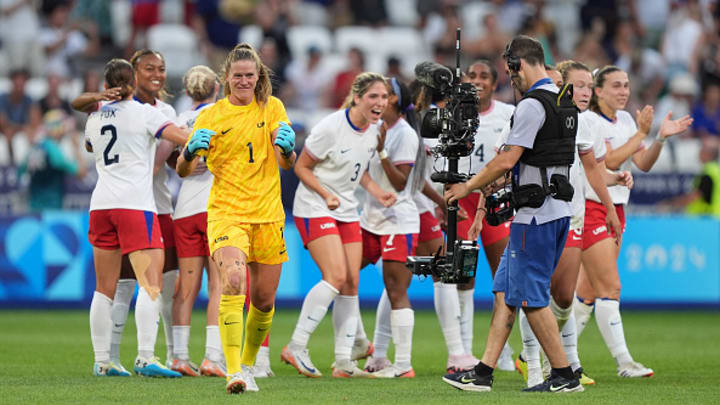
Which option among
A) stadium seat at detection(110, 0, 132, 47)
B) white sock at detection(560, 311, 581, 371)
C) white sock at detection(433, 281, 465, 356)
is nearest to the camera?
white sock at detection(560, 311, 581, 371)

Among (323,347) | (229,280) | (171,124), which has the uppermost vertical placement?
(171,124)

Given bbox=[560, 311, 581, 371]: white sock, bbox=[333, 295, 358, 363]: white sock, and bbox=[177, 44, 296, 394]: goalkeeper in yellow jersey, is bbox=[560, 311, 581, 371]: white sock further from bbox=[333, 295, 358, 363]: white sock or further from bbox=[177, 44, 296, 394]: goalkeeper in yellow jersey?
bbox=[177, 44, 296, 394]: goalkeeper in yellow jersey

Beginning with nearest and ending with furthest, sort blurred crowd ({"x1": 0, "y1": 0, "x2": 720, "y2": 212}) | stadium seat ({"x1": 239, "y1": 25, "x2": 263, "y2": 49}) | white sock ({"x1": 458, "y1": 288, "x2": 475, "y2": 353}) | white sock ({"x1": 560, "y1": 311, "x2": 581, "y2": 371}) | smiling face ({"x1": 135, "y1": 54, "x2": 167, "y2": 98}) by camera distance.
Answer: white sock ({"x1": 560, "y1": 311, "x2": 581, "y2": 371}), smiling face ({"x1": 135, "y1": 54, "x2": 167, "y2": 98}), white sock ({"x1": 458, "y1": 288, "x2": 475, "y2": 353}), blurred crowd ({"x1": 0, "y1": 0, "x2": 720, "y2": 212}), stadium seat ({"x1": 239, "y1": 25, "x2": 263, "y2": 49})

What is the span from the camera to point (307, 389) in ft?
30.1

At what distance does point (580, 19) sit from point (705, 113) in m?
4.43

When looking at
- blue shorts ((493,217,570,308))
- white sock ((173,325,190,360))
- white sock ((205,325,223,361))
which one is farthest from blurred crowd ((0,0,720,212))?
blue shorts ((493,217,570,308))

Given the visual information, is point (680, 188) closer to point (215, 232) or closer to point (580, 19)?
point (580, 19)

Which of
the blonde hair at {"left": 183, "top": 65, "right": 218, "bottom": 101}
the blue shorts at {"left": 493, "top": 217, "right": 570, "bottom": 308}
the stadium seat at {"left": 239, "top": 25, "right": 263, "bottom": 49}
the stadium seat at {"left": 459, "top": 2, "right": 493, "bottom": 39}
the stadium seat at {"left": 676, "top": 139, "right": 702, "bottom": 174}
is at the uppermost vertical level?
the stadium seat at {"left": 459, "top": 2, "right": 493, "bottom": 39}

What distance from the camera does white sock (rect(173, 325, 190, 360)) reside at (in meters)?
10.6

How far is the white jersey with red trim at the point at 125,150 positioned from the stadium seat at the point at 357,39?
13.7m

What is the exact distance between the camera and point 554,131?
868cm

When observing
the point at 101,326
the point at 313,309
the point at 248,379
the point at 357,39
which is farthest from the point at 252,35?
the point at 248,379

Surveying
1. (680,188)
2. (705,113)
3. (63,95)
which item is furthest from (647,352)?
(63,95)

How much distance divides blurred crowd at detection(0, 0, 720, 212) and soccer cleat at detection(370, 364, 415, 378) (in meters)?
9.55
